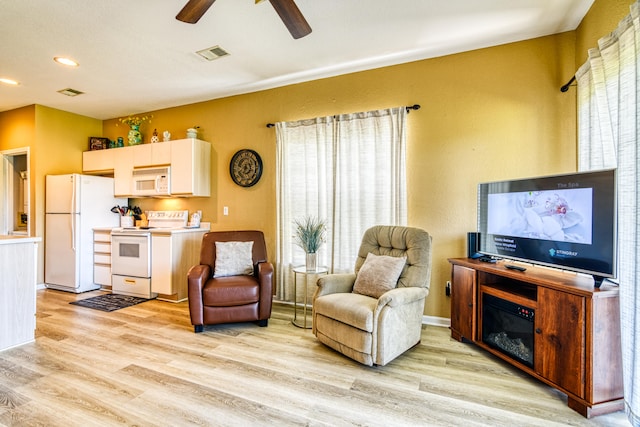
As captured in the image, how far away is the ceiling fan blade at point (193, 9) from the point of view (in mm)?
1749

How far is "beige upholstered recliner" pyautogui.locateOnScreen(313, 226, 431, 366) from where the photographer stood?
7.38 feet

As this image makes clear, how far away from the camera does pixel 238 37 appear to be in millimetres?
2779

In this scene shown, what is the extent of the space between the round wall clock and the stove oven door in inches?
54.3

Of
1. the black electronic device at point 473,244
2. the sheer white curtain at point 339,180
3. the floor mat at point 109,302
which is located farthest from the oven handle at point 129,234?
the black electronic device at point 473,244

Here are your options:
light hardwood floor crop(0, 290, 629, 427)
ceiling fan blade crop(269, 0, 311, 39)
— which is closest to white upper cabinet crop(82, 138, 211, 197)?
light hardwood floor crop(0, 290, 629, 427)

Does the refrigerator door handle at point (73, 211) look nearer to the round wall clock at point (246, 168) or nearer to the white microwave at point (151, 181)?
the white microwave at point (151, 181)

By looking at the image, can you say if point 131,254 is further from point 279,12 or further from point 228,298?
point 279,12

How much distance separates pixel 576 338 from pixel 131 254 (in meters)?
4.69

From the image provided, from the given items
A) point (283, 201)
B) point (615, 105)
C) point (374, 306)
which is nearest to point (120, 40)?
point (283, 201)

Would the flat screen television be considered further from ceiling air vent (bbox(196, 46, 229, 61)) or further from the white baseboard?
ceiling air vent (bbox(196, 46, 229, 61))

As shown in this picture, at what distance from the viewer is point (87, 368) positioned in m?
2.27

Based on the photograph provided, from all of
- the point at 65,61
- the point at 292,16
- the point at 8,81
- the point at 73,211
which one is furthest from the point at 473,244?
the point at 8,81

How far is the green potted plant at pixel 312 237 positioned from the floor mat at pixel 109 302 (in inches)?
92.1

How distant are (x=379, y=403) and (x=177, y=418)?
46.9 inches
